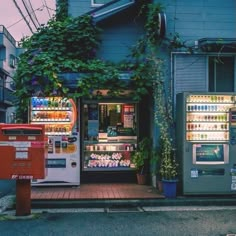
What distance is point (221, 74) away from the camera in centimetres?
1047

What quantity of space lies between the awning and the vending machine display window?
2.46 meters

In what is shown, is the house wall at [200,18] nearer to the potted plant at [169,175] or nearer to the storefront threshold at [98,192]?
the potted plant at [169,175]

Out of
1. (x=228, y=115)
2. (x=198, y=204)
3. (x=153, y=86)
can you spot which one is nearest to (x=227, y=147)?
(x=228, y=115)

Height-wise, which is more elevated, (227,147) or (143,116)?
(143,116)

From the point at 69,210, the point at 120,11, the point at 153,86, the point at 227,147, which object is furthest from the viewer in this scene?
the point at 120,11

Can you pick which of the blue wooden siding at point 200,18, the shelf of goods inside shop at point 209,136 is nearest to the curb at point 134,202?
the shelf of goods inside shop at point 209,136

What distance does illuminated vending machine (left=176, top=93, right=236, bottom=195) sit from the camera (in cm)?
925

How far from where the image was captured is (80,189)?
1005 cm

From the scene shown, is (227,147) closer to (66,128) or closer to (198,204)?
(198,204)

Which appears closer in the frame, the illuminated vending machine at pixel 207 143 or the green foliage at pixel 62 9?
the illuminated vending machine at pixel 207 143

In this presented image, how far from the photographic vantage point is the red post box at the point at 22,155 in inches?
302

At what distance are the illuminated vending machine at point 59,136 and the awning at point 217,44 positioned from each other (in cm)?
351

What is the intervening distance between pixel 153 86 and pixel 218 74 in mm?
1800

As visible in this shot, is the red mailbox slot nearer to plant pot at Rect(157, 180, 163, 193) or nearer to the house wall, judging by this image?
plant pot at Rect(157, 180, 163, 193)
